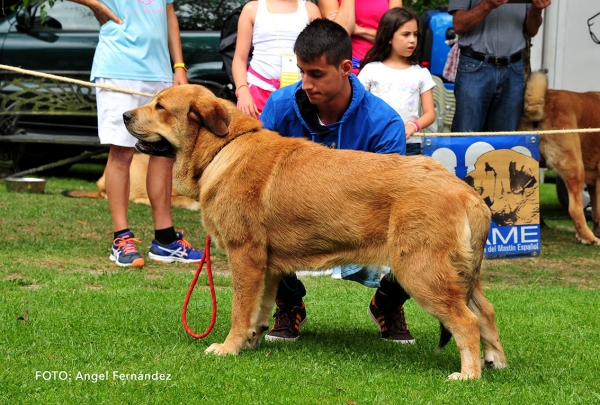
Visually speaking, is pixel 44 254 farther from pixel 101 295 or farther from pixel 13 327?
pixel 13 327

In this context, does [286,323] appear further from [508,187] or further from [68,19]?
[68,19]

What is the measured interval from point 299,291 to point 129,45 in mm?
2865

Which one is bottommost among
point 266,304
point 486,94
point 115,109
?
point 266,304

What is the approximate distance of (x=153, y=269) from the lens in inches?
255

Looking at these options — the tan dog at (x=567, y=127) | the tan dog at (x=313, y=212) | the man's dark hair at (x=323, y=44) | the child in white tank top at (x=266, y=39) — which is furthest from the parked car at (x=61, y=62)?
the tan dog at (x=313, y=212)

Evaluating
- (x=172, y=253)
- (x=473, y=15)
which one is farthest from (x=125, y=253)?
(x=473, y=15)

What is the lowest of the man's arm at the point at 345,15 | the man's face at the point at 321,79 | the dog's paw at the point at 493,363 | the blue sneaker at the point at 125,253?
the blue sneaker at the point at 125,253

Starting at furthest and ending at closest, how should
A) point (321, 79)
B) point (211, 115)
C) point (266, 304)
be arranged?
point (266, 304) → point (321, 79) → point (211, 115)

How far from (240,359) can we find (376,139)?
1549mm

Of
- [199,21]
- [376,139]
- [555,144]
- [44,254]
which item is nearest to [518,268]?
[555,144]

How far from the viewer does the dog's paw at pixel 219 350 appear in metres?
4.23

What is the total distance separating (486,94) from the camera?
749 cm

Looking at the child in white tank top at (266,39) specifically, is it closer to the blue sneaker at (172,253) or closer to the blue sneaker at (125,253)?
the blue sneaker at (172,253)

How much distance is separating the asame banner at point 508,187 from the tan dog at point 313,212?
3591 mm
